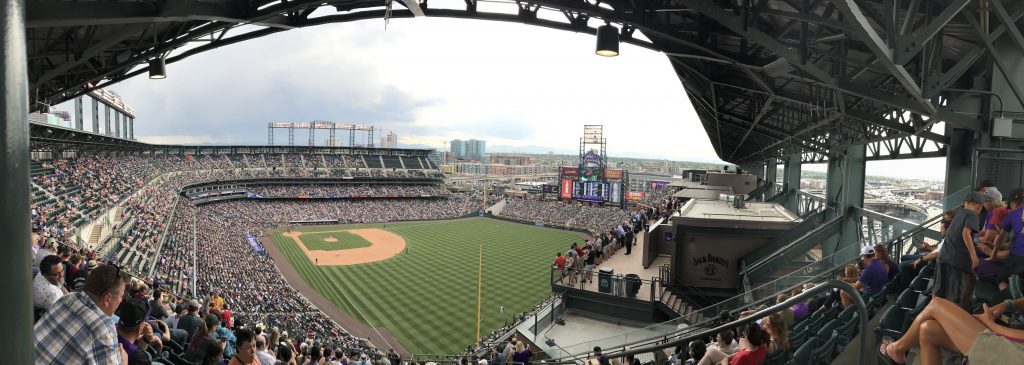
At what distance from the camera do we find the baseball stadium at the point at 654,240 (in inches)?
138

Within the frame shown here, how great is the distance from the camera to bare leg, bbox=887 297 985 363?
10.6 feet

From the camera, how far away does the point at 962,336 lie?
128 inches

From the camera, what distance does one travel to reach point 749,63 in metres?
8.05

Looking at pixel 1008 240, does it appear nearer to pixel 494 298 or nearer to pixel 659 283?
pixel 659 283

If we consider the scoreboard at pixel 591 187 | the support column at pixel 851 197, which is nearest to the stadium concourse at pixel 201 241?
the scoreboard at pixel 591 187

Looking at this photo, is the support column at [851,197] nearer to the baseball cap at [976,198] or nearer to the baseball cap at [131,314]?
the baseball cap at [976,198]

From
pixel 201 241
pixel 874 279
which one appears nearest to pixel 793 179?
pixel 874 279

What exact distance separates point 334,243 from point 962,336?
43303mm

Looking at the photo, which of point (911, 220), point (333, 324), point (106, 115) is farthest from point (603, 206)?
point (106, 115)

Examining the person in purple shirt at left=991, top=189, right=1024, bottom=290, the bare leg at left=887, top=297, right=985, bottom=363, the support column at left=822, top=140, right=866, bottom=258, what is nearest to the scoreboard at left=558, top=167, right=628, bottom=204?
the support column at left=822, top=140, right=866, bottom=258

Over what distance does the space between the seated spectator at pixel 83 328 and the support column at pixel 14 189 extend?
1.63 meters

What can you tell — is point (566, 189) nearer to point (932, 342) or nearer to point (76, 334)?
point (932, 342)

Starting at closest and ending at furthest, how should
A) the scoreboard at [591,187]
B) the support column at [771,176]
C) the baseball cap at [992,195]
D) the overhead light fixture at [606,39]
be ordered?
the baseball cap at [992,195]
the overhead light fixture at [606,39]
the support column at [771,176]
the scoreboard at [591,187]

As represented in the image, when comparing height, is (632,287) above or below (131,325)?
below
